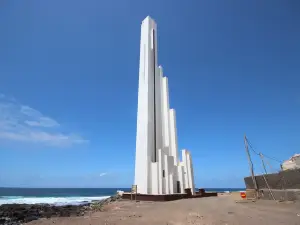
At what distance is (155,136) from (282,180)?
13.7m

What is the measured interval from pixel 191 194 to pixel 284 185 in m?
11.1

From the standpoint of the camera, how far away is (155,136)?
78.5 ft

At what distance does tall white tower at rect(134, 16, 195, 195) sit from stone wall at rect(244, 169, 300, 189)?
853 centimetres

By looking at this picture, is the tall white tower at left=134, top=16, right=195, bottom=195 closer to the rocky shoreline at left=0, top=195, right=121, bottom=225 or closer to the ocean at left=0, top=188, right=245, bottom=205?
the rocky shoreline at left=0, top=195, right=121, bottom=225

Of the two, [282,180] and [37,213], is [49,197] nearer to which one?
[37,213]

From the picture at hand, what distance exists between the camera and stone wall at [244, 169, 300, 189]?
38.2ft

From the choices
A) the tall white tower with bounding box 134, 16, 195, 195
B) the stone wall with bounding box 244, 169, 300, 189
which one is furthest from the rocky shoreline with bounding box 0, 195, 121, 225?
the stone wall with bounding box 244, 169, 300, 189

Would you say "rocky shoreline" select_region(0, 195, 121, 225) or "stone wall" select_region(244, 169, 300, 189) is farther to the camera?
"rocky shoreline" select_region(0, 195, 121, 225)

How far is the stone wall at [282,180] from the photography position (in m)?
11.7

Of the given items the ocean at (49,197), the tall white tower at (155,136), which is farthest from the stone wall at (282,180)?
the ocean at (49,197)

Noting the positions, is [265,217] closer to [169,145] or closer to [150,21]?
[169,145]

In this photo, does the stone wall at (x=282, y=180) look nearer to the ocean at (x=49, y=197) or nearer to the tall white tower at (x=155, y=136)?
the tall white tower at (x=155, y=136)

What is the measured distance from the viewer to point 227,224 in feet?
24.1

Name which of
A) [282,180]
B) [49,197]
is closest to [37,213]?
[282,180]
